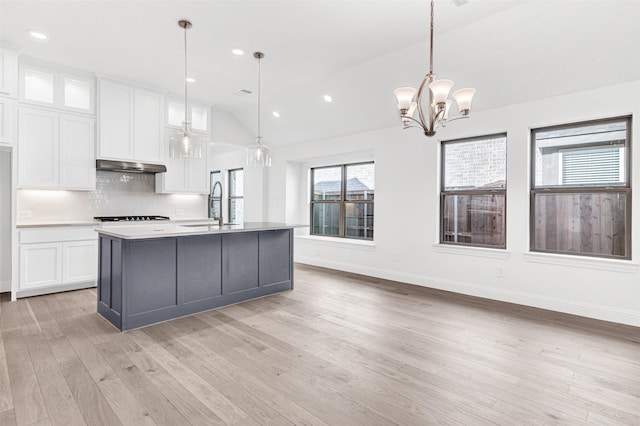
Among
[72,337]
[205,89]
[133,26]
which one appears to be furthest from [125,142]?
[72,337]

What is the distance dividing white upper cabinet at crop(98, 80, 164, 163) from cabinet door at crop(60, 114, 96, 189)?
158mm

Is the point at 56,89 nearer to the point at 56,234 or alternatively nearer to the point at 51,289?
the point at 56,234

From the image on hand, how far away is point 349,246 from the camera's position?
20.2ft

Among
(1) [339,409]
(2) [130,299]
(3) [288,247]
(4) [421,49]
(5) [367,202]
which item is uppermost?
(4) [421,49]

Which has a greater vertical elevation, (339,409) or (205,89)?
(205,89)

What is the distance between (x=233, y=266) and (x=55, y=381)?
79.6 inches

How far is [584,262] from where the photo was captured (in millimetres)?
3770

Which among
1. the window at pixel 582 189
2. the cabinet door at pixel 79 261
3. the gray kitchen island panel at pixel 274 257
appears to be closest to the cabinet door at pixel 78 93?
the cabinet door at pixel 79 261

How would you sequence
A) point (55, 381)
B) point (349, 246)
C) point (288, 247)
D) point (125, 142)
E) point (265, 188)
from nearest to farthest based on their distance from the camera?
point (55, 381) → point (288, 247) → point (125, 142) → point (349, 246) → point (265, 188)

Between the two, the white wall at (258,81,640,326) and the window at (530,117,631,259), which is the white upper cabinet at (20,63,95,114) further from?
the window at (530,117,631,259)

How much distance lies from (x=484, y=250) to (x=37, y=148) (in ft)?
20.2

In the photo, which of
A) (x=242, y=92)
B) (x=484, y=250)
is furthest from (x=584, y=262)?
(x=242, y=92)

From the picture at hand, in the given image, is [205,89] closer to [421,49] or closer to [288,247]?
[288,247]

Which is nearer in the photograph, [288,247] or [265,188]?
[288,247]
